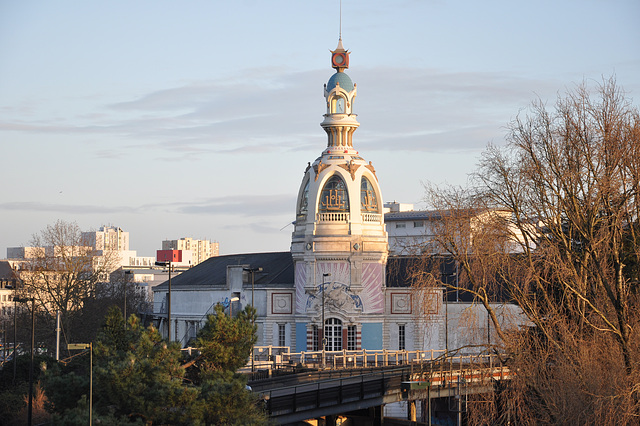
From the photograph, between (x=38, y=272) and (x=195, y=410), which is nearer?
(x=195, y=410)

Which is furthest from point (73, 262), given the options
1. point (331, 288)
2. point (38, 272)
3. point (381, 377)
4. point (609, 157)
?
point (609, 157)

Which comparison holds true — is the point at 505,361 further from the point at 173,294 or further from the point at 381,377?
the point at 173,294

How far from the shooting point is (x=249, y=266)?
86.6m

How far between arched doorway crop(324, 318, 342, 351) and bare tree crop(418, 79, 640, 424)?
38813mm

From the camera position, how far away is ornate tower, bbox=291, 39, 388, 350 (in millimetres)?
74250

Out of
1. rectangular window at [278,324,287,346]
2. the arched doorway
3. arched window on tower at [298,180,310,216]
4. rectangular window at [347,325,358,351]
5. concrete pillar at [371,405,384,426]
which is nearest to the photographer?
concrete pillar at [371,405,384,426]

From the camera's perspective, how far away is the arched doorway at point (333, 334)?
7412 cm

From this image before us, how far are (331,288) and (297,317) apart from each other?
158 inches

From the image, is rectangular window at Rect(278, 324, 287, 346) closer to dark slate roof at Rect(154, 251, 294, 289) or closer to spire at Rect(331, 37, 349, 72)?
dark slate roof at Rect(154, 251, 294, 289)

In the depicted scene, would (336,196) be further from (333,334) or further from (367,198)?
(333,334)

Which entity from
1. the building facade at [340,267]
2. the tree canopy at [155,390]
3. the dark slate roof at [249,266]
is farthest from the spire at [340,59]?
the tree canopy at [155,390]

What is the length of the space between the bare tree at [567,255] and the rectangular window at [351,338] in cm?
3873

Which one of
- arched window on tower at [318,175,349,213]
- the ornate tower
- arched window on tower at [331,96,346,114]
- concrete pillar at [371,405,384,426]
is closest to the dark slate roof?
the ornate tower

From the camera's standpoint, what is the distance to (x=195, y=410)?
3184cm
